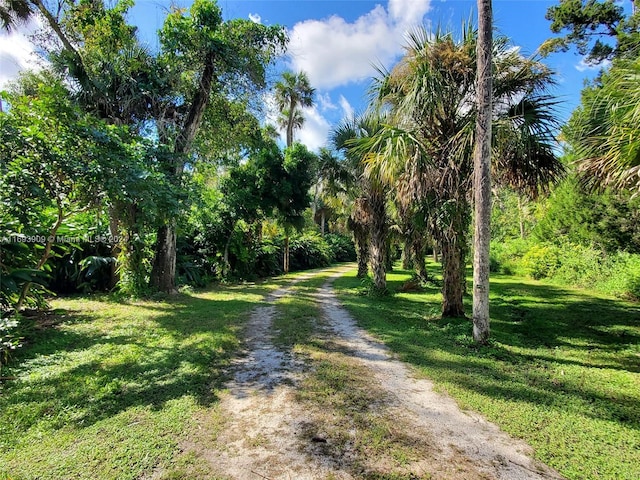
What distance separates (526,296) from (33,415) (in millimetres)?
13432

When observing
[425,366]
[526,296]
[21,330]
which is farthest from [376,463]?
[526,296]

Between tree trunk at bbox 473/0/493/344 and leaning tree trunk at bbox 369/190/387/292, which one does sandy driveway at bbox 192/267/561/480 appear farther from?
leaning tree trunk at bbox 369/190/387/292

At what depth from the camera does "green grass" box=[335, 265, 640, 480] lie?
2.87 metres

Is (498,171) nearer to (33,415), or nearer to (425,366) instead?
(425,366)

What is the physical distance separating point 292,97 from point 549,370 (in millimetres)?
25703

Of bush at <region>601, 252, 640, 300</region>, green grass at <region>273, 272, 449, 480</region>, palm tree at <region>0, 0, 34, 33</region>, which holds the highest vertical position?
palm tree at <region>0, 0, 34, 33</region>

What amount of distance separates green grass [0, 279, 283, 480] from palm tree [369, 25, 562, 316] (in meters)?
4.98

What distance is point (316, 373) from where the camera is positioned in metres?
4.34

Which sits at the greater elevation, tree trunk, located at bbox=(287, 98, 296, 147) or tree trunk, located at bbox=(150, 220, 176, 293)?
tree trunk, located at bbox=(287, 98, 296, 147)

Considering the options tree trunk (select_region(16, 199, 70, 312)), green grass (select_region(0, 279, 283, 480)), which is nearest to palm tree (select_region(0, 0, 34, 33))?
tree trunk (select_region(16, 199, 70, 312))

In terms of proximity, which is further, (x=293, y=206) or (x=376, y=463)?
(x=293, y=206)

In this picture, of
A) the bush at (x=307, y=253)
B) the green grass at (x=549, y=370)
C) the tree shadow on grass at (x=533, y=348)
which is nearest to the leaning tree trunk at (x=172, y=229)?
the green grass at (x=549, y=370)

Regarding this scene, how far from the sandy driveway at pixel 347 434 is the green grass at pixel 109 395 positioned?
0.32m

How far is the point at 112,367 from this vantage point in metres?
4.43
